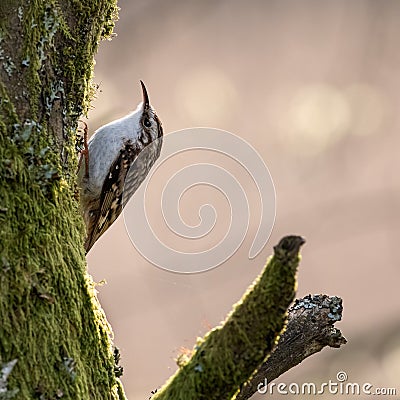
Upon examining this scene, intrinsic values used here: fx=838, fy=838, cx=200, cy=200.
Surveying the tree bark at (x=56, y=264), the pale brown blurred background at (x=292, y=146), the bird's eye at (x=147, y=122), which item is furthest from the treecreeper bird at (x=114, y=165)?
the pale brown blurred background at (x=292, y=146)

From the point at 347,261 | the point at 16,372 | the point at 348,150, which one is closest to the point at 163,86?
the point at 348,150

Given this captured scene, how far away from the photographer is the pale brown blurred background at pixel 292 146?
234 inches

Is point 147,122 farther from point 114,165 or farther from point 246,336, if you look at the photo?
point 246,336

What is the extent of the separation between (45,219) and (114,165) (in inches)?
56.0

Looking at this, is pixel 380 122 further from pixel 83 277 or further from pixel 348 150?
pixel 83 277

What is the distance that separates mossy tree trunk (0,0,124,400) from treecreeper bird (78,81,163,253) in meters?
1.02

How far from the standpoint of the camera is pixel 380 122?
21.4ft

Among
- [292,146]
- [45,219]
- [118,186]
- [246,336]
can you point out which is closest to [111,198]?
[118,186]

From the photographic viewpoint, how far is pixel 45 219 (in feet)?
6.22

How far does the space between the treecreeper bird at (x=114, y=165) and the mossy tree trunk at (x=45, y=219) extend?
1.02 meters

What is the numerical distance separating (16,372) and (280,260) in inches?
22.9

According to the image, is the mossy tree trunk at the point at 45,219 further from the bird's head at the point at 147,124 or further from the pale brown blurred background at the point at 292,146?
the pale brown blurred background at the point at 292,146

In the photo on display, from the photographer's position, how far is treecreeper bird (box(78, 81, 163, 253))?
321 cm

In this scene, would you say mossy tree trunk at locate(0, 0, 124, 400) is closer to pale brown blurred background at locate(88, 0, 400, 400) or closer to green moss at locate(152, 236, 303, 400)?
green moss at locate(152, 236, 303, 400)
